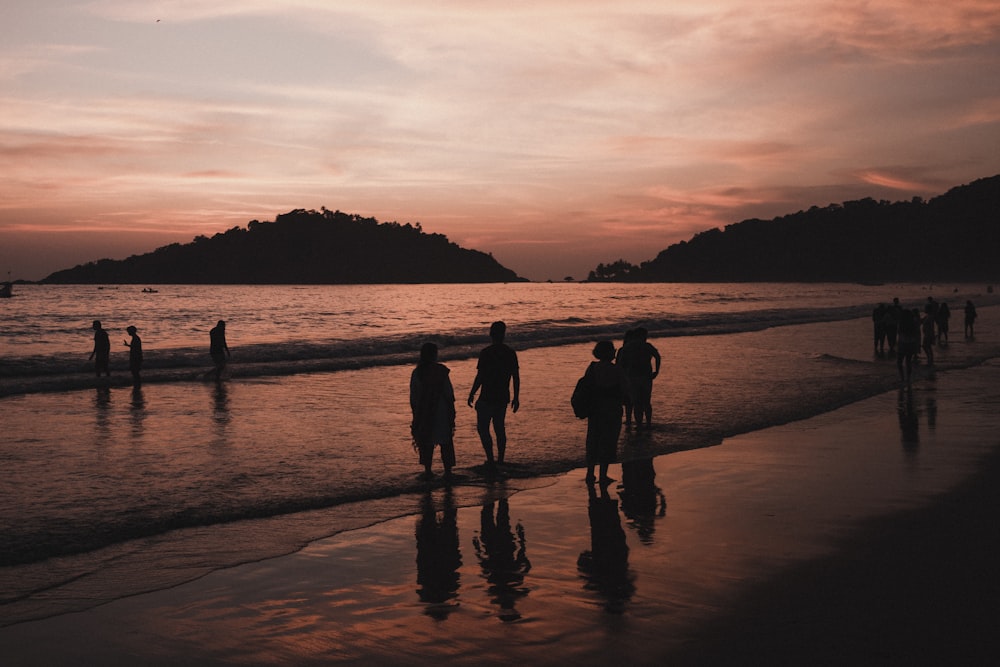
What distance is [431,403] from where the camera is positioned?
35.3 ft

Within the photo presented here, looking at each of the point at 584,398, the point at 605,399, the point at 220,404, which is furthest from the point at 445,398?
the point at 220,404

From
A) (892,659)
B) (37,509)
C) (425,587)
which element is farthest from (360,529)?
(892,659)

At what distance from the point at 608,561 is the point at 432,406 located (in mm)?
4004

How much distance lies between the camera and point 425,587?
6801 mm

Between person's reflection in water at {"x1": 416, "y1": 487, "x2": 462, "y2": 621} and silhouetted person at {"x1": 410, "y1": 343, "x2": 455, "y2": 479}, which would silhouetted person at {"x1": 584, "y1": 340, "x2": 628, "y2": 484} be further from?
person's reflection in water at {"x1": 416, "y1": 487, "x2": 462, "y2": 621}

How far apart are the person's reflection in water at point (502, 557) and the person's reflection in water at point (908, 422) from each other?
6.74 meters

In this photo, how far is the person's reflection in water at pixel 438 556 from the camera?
6472 millimetres

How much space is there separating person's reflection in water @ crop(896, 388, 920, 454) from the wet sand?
6.77 ft

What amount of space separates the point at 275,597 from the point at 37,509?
4791 millimetres

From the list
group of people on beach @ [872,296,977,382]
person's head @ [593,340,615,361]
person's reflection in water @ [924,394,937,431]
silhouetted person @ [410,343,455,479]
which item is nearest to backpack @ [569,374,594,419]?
person's head @ [593,340,615,361]

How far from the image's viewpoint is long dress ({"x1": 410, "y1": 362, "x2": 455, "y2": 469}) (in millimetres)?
10727

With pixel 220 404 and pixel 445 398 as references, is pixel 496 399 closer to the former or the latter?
pixel 445 398

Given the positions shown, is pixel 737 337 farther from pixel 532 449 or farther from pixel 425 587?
pixel 425 587

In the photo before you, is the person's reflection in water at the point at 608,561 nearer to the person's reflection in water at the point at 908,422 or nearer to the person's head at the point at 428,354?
the person's head at the point at 428,354
